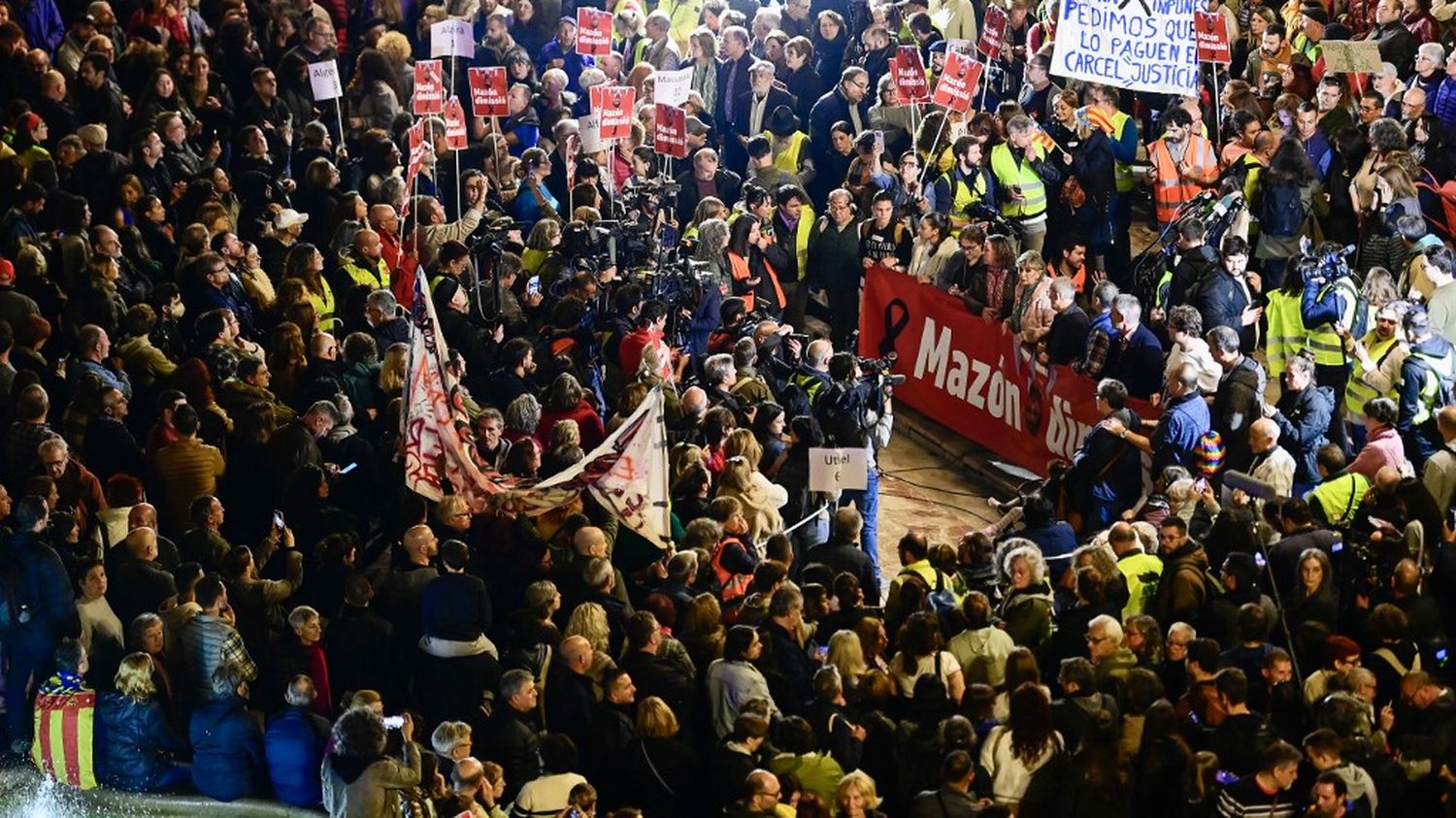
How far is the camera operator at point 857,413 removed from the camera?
1523 cm

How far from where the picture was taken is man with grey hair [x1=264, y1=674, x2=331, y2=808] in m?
11.8

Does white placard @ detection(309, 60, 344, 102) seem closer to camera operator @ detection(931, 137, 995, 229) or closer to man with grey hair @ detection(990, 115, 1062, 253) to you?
camera operator @ detection(931, 137, 995, 229)

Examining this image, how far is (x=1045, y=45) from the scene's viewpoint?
2122 cm

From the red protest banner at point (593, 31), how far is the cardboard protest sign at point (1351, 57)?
20.9ft

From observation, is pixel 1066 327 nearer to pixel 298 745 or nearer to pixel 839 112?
pixel 839 112

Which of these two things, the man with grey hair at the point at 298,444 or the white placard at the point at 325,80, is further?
the white placard at the point at 325,80

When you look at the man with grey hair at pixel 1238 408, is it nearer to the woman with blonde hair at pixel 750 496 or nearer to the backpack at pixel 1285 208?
the woman with blonde hair at pixel 750 496

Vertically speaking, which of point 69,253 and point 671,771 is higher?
point 69,253

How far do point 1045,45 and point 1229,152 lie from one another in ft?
9.15

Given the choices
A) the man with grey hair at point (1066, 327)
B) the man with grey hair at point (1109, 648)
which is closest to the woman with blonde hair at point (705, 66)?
the man with grey hair at point (1066, 327)

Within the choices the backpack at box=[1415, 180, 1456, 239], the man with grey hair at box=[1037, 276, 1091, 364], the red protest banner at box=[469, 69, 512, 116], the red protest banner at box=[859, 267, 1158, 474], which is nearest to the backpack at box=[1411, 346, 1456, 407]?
the red protest banner at box=[859, 267, 1158, 474]

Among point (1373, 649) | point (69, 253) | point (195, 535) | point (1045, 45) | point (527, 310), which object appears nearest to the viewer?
point (1373, 649)

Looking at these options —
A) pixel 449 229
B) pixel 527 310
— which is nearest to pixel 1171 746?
pixel 527 310

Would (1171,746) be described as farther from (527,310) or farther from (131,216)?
(131,216)
